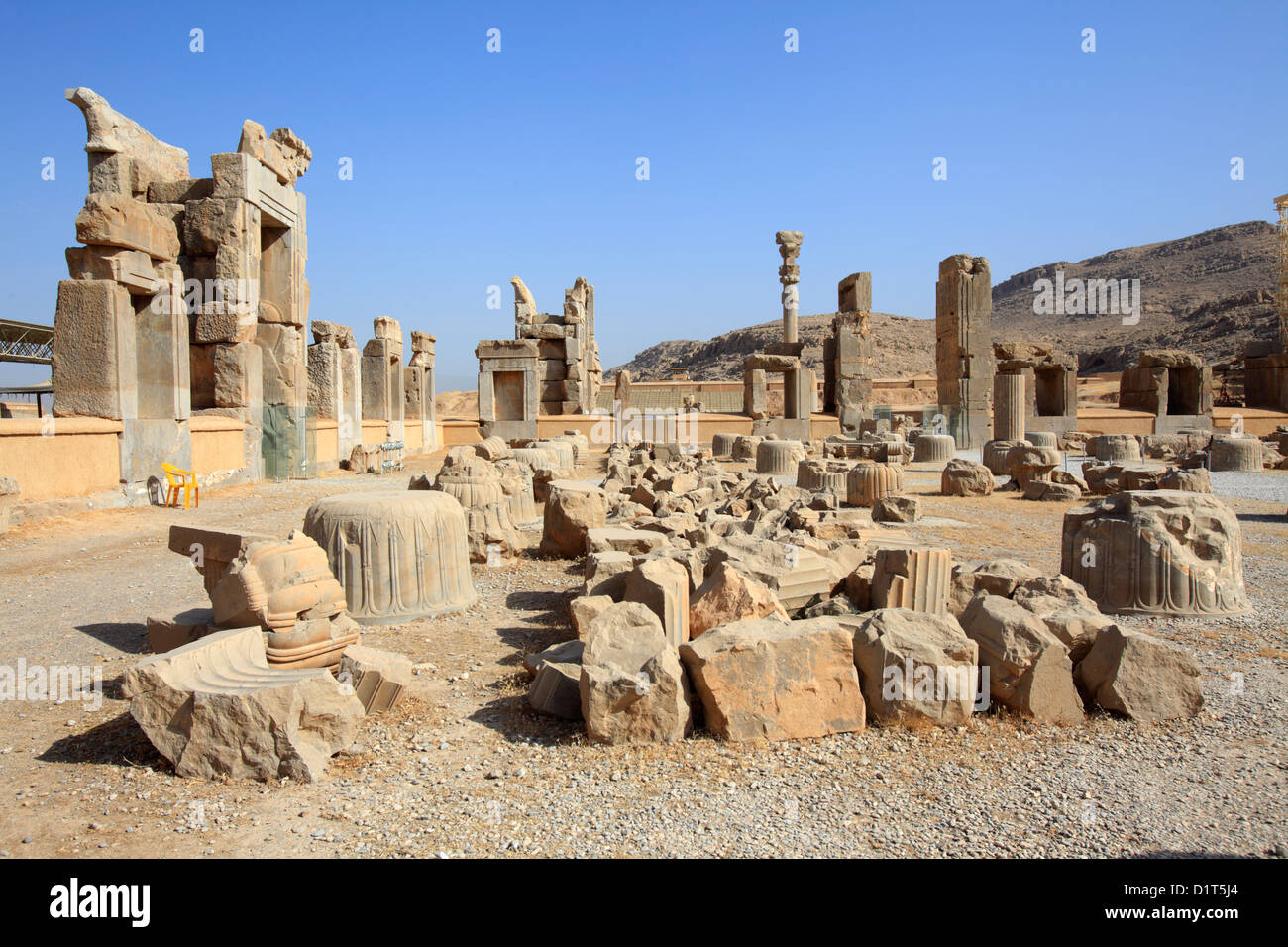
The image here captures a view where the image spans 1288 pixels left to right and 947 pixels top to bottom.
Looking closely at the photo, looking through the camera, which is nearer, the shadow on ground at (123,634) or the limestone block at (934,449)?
the shadow on ground at (123,634)

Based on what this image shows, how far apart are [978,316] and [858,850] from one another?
2186 cm

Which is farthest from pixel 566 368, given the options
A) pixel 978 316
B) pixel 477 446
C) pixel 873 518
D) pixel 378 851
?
pixel 378 851

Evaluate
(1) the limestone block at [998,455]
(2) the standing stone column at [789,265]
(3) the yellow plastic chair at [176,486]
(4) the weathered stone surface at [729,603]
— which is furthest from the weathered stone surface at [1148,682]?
(2) the standing stone column at [789,265]

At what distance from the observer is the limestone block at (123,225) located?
10.1 meters

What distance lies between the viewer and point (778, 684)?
3596 millimetres

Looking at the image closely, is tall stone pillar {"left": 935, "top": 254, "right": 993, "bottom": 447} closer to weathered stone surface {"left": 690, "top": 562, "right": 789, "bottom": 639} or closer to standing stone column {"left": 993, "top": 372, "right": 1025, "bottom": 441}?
standing stone column {"left": 993, "top": 372, "right": 1025, "bottom": 441}

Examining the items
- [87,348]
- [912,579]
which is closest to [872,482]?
[912,579]

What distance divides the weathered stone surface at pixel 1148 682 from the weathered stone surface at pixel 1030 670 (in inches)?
6.9

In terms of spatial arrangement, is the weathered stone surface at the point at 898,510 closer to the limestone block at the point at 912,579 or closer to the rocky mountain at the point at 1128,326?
the limestone block at the point at 912,579

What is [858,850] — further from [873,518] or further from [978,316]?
[978,316]

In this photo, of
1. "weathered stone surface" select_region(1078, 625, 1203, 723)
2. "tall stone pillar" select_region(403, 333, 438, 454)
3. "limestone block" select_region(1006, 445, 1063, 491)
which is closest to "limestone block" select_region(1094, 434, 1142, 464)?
"limestone block" select_region(1006, 445, 1063, 491)

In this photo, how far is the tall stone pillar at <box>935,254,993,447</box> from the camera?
2198 centimetres

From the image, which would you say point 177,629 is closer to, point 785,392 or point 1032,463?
point 1032,463
